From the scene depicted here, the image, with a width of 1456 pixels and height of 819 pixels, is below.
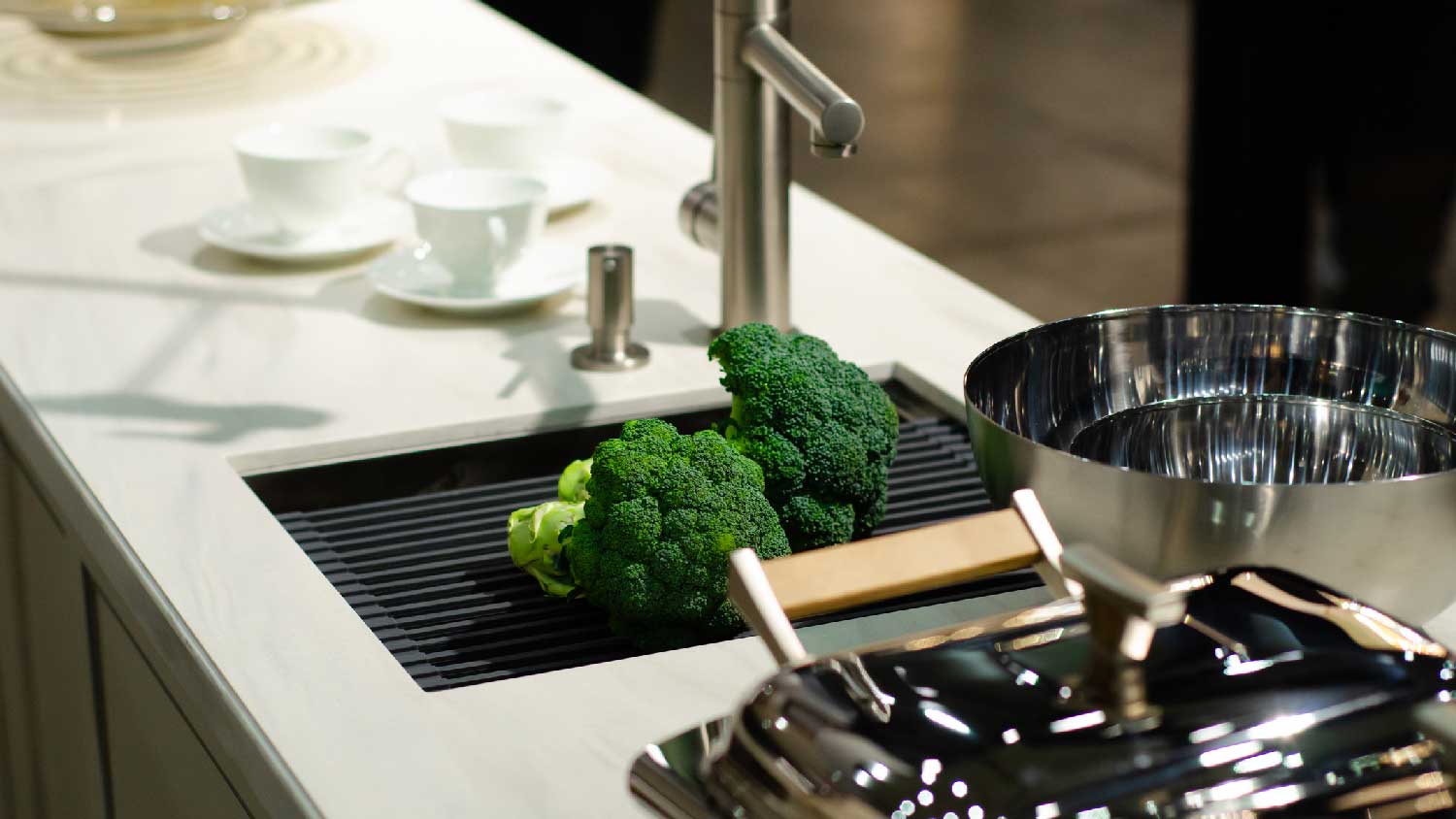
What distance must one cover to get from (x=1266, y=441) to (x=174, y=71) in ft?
5.00

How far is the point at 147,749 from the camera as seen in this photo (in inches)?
42.8

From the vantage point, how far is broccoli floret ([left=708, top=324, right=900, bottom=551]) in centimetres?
102

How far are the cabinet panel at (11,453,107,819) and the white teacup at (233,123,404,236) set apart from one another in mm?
333

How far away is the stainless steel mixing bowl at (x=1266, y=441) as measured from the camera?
3.00 feet

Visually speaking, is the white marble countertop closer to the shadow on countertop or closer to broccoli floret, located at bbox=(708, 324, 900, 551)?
the shadow on countertop

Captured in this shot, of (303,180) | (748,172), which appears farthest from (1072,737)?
(303,180)

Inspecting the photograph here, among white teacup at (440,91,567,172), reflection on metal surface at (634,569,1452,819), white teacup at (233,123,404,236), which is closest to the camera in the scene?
reflection on metal surface at (634,569,1452,819)

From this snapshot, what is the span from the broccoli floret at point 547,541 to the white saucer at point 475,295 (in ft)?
1.32

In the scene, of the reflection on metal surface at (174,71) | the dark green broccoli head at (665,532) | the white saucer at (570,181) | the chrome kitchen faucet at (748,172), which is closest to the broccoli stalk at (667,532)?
the dark green broccoli head at (665,532)

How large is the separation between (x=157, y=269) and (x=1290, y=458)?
0.98m

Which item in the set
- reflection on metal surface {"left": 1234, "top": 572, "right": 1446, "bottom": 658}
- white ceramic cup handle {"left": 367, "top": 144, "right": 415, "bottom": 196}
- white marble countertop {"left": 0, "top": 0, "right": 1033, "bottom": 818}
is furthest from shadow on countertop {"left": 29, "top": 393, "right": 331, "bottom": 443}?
reflection on metal surface {"left": 1234, "top": 572, "right": 1446, "bottom": 658}

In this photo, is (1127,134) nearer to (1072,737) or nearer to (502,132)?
(502,132)

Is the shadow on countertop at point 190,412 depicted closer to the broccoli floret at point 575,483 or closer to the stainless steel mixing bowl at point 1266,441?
the broccoli floret at point 575,483

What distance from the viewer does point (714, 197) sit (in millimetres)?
1381
